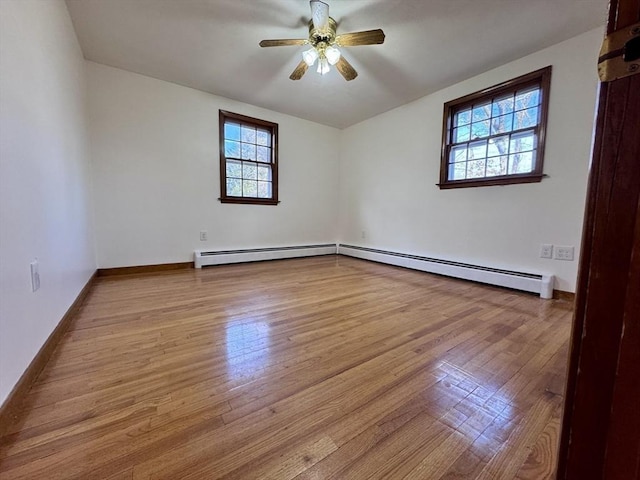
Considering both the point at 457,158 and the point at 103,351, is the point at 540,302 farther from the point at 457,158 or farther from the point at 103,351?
the point at 103,351

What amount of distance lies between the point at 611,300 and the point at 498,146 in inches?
122

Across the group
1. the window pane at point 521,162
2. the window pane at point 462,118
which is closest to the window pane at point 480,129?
the window pane at point 462,118

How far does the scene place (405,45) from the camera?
2432 millimetres

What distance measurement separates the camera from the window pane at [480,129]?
294 centimetres

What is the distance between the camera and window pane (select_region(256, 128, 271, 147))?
4.01 meters

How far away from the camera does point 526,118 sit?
103 inches

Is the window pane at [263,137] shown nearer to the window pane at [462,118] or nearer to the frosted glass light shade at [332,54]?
the frosted glass light shade at [332,54]

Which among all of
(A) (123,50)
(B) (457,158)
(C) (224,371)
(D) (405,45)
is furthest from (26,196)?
(B) (457,158)

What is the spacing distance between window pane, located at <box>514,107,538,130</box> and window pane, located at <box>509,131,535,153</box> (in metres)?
0.08

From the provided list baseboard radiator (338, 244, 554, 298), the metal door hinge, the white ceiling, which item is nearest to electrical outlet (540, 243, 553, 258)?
baseboard radiator (338, 244, 554, 298)

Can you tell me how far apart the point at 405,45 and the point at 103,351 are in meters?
3.26

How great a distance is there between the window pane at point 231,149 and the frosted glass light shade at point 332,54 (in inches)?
78.0

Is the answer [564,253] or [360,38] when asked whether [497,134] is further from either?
[360,38]

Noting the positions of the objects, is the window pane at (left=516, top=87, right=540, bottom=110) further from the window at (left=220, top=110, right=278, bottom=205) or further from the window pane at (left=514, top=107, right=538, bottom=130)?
the window at (left=220, top=110, right=278, bottom=205)
